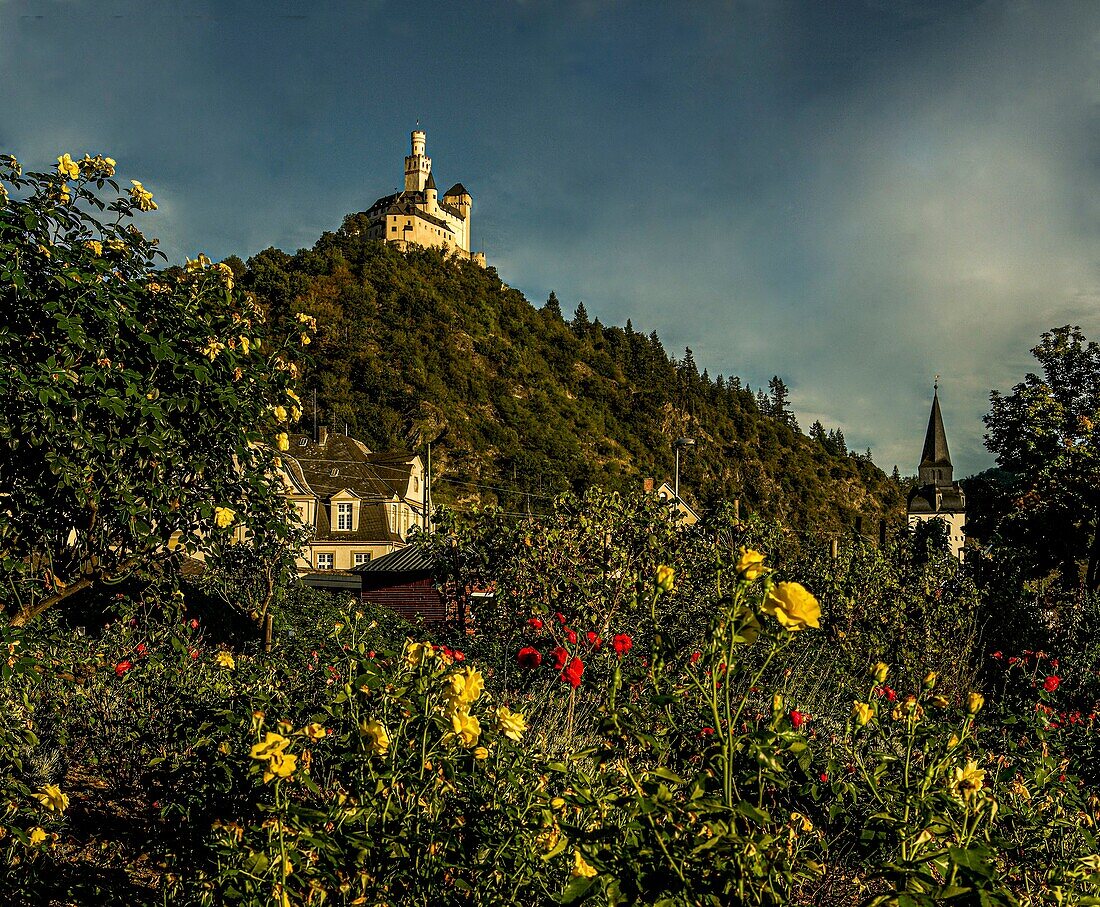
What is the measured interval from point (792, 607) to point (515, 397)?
77.8 metres

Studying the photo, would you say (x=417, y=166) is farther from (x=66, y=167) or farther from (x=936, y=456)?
(x=66, y=167)

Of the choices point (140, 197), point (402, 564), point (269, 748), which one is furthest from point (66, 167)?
point (402, 564)

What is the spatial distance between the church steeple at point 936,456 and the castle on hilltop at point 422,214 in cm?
5581

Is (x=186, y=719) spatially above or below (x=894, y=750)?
above

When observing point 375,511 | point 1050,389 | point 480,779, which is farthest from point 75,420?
point 375,511

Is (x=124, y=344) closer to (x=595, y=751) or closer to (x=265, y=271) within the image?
(x=595, y=751)

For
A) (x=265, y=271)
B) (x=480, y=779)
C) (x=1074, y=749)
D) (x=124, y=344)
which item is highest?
(x=265, y=271)

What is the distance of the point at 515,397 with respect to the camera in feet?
260

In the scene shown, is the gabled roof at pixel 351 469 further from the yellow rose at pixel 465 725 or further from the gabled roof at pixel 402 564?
the yellow rose at pixel 465 725

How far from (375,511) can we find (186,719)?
36676 mm

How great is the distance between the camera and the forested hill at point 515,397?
67688mm

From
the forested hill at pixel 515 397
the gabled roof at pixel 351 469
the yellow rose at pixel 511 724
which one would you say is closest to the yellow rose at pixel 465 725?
the yellow rose at pixel 511 724

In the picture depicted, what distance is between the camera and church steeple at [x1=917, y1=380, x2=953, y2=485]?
70.9m

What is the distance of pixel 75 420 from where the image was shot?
3943mm
